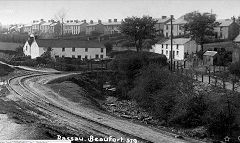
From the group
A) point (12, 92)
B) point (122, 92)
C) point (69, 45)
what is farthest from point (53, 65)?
point (12, 92)

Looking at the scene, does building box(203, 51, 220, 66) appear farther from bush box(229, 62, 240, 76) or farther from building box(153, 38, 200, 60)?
bush box(229, 62, 240, 76)

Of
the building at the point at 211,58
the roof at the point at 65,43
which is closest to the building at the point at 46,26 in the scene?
the roof at the point at 65,43

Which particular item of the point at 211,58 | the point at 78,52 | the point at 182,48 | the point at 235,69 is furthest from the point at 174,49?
the point at 235,69

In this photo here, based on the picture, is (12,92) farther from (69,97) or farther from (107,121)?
(107,121)

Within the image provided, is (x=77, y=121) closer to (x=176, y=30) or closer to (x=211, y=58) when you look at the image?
(x=211, y=58)

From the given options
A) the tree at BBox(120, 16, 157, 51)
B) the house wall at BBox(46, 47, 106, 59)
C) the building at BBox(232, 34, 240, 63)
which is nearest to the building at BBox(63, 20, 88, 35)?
the house wall at BBox(46, 47, 106, 59)

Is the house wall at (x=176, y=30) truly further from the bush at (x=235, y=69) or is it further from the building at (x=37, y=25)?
the building at (x=37, y=25)
